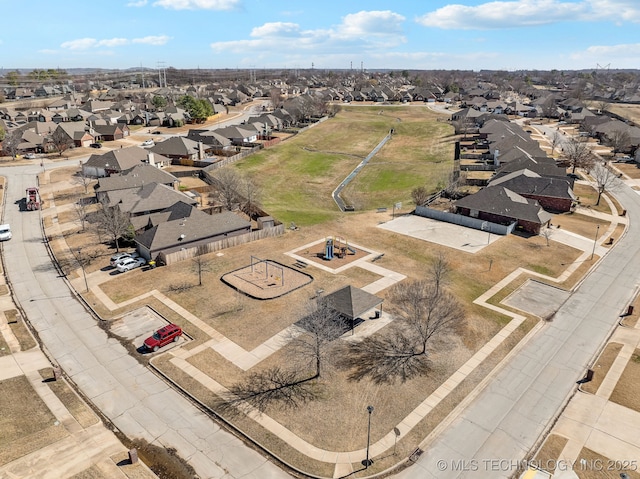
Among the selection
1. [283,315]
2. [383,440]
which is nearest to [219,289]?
[283,315]

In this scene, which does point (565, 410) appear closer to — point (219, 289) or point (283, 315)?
point (283, 315)

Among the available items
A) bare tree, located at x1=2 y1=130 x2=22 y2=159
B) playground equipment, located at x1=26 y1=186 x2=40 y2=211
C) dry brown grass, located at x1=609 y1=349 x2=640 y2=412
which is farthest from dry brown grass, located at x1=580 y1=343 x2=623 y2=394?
bare tree, located at x1=2 y1=130 x2=22 y2=159

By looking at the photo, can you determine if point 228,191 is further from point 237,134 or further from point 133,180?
point 237,134

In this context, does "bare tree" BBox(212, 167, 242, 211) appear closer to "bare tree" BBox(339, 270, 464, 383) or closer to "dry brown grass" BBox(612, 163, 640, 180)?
"bare tree" BBox(339, 270, 464, 383)

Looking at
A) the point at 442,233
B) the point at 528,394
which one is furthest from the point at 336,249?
the point at 528,394

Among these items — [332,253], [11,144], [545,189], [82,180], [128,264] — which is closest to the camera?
[128,264]

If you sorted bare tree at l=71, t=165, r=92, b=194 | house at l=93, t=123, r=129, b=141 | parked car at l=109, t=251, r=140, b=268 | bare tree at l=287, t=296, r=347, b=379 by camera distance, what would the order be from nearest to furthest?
bare tree at l=287, t=296, r=347, b=379
parked car at l=109, t=251, r=140, b=268
bare tree at l=71, t=165, r=92, b=194
house at l=93, t=123, r=129, b=141

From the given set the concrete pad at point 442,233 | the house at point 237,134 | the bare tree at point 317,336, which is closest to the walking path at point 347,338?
the bare tree at point 317,336
